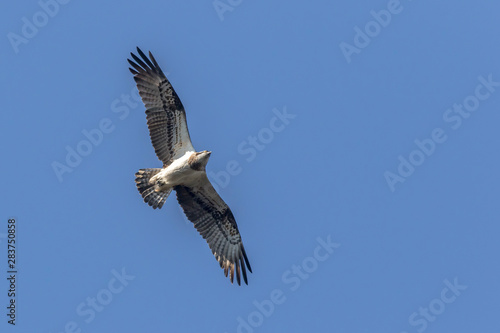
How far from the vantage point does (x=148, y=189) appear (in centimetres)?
2020

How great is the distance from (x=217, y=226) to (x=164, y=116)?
2.90 meters

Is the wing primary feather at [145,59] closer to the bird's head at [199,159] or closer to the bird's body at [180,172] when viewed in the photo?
the bird's body at [180,172]

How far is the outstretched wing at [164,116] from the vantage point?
20.2m

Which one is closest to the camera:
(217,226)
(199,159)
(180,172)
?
(199,159)

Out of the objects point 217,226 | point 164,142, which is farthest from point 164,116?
point 217,226

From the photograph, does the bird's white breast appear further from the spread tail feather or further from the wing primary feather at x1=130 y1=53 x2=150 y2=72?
the wing primary feather at x1=130 y1=53 x2=150 y2=72

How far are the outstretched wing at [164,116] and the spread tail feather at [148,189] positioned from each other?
0.43 meters

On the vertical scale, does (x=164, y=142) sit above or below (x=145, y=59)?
below

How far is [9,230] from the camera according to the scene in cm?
2131

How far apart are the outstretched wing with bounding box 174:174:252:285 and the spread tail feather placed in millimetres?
683

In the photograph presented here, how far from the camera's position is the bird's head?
19.7 metres

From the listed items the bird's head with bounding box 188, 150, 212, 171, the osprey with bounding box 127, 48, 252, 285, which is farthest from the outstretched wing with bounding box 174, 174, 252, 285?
the bird's head with bounding box 188, 150, 212, 171

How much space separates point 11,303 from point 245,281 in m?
5.35

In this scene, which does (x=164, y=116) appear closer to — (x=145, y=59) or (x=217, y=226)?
(x=145, y=59)
